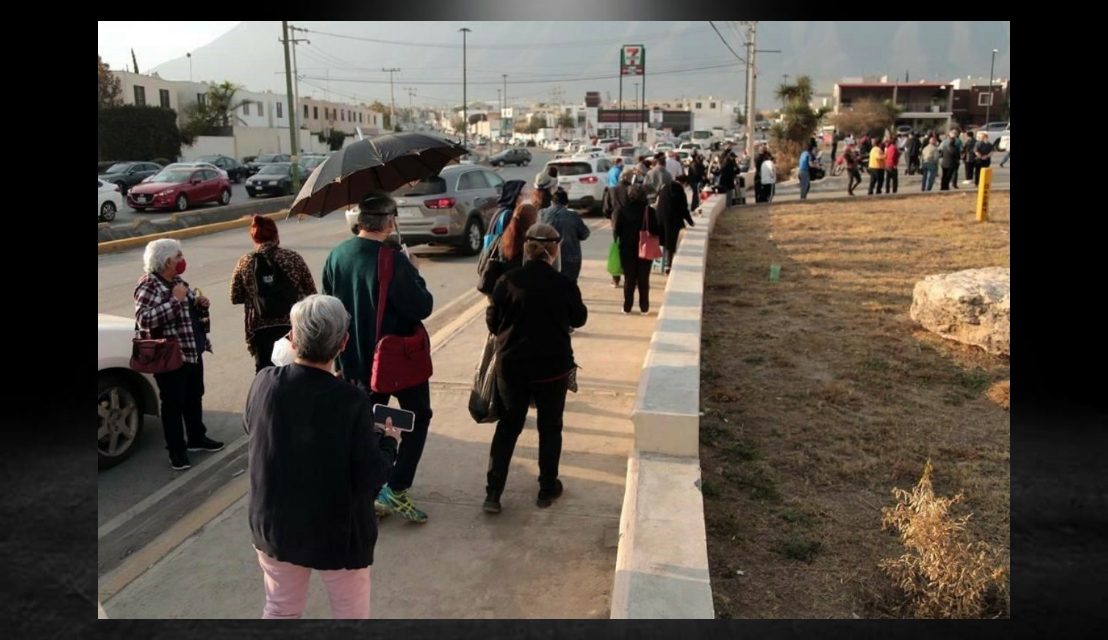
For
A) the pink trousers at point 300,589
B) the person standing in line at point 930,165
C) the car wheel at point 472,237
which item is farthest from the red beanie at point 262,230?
the person standing in line at point 930,165

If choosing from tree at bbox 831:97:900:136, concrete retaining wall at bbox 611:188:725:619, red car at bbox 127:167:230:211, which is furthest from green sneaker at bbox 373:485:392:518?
tree at bbox 831:97:900:136

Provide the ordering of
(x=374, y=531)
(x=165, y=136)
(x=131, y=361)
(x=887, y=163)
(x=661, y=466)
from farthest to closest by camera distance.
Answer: (x=165, y=136)
(x=887, y=163)
(x=131, y=361)
(x=661, y=466)
(x=374, y=531)

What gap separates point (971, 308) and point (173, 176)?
23.4 metres

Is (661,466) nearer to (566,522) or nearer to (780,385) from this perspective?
(566,522)

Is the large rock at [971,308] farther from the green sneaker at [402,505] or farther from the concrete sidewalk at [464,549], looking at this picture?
the green sneaker at [402,505]

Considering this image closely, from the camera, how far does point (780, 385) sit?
7.33m

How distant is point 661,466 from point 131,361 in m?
3.43

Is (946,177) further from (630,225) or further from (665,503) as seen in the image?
(665,503)

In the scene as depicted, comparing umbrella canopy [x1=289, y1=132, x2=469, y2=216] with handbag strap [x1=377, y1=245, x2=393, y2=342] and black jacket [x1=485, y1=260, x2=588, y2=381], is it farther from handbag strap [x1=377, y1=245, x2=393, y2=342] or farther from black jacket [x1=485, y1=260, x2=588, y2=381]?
black jacket [x1=485, y1=260, x2=588, y2=381]

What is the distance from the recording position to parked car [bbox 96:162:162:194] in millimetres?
30875

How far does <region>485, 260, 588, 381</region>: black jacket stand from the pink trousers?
5.79ft

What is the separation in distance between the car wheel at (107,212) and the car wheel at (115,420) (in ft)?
61.2
